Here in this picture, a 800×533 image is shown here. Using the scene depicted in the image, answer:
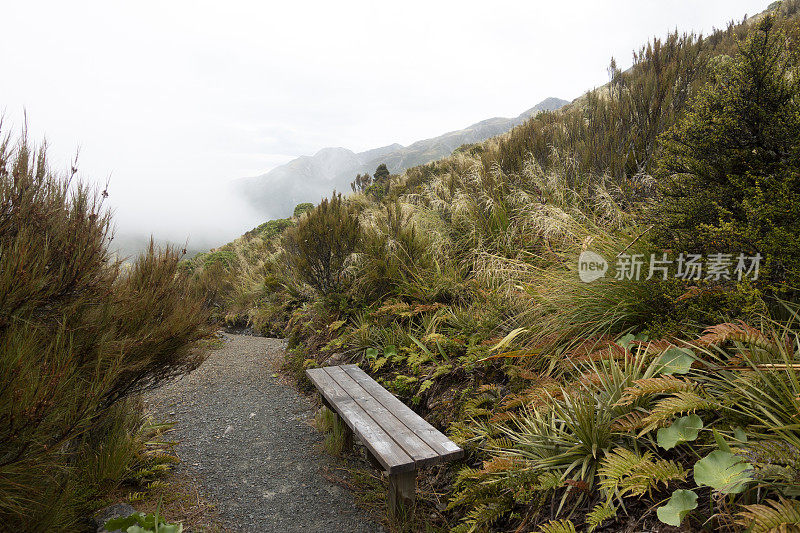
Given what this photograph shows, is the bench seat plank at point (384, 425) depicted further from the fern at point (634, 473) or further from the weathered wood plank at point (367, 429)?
the fern at point (634, 473)

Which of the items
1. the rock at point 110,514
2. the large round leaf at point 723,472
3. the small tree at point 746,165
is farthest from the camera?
the rock at point 110,514

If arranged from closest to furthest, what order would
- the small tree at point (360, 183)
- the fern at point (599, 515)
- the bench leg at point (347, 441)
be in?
the fern at point (599, 515)
the bench leg at point (347, 441)
the small tree at point (360, 183)

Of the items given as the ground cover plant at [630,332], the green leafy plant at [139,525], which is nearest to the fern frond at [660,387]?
the ground cover plant at [630,332]

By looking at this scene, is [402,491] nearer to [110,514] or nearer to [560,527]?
[560,527]

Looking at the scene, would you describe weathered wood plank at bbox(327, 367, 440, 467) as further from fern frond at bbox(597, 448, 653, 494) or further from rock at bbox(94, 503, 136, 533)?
rock at bbox(94, 503, 136, 533)

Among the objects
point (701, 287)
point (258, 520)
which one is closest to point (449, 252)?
point (701, 287)

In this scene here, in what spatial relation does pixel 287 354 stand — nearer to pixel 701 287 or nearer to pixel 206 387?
pixel 206 387

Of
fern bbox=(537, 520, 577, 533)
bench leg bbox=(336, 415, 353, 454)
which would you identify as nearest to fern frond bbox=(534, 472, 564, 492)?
fern bbox=(537, 520, 577, 533)

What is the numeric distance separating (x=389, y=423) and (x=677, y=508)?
1.72 m

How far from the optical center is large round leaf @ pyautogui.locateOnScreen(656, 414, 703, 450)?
165cm

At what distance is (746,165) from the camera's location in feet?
7.25

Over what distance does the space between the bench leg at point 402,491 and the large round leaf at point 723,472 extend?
1.44m

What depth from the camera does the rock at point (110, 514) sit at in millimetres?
2090

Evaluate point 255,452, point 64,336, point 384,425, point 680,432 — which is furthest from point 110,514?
point 680,432
